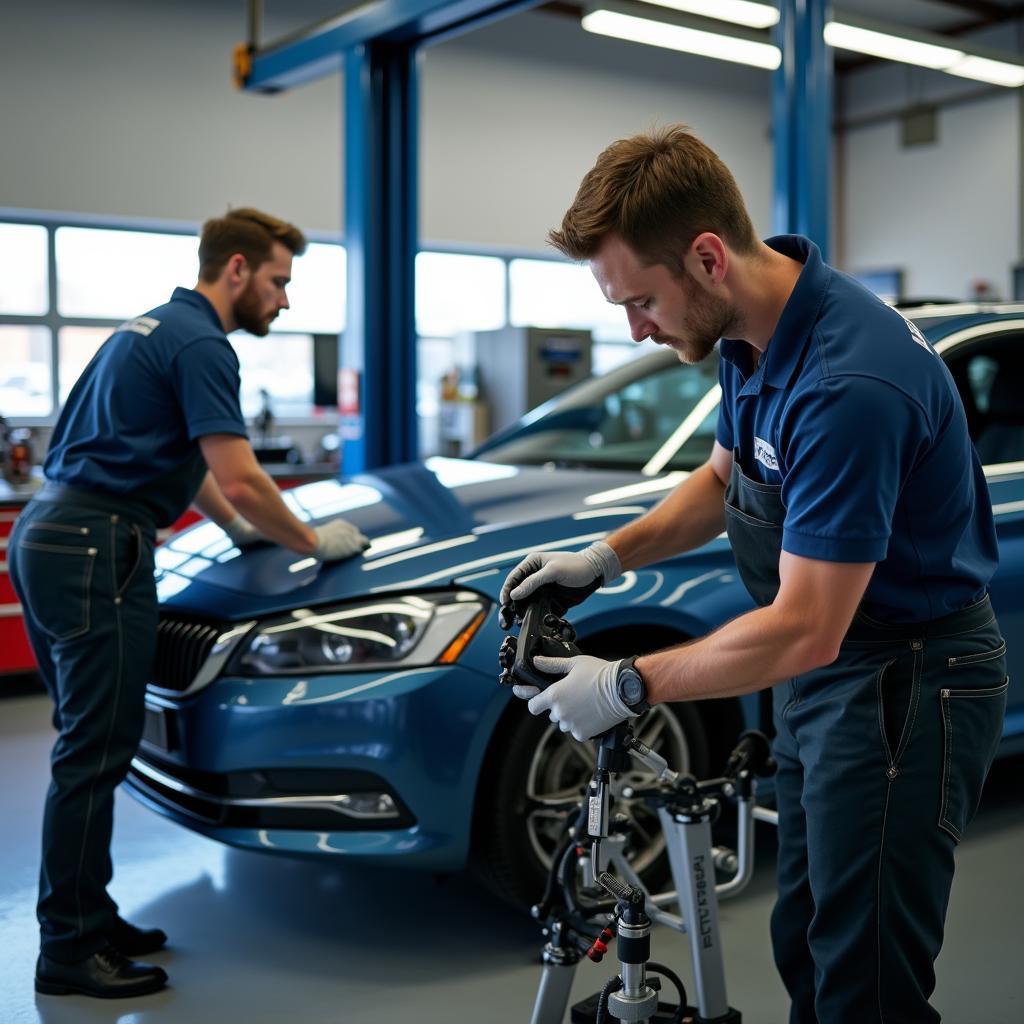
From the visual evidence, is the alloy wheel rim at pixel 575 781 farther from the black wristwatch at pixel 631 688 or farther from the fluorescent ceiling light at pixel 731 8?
the fluorescent ceiling light at pixel 731 8

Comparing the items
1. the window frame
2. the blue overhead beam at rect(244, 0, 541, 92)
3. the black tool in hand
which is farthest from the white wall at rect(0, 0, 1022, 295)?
the black tool in hand

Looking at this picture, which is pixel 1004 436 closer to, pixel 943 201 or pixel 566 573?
pixel 566 573

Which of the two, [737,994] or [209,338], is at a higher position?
[209,338]

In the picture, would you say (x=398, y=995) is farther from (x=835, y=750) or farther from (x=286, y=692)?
(x=835, y=750)

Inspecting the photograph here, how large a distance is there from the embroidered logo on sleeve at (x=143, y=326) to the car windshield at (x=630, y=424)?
123 centimetres

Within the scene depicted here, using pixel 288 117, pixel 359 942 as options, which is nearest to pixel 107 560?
pixel 359 942

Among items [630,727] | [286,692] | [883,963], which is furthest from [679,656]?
[286,692]

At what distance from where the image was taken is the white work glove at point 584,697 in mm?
1416

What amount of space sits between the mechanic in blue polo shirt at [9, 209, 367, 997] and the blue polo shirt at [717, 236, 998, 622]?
1246 mm

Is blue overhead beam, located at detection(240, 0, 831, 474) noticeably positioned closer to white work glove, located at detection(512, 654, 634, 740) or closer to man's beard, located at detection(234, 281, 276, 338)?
man's beard, located at detection(234, 281, 276, 338)

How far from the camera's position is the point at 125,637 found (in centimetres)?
241

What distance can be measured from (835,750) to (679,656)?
10.2 inches

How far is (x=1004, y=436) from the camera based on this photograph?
11.4 feet

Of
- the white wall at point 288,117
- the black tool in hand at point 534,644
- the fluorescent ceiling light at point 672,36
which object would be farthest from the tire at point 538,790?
the white wall at point 288,117
